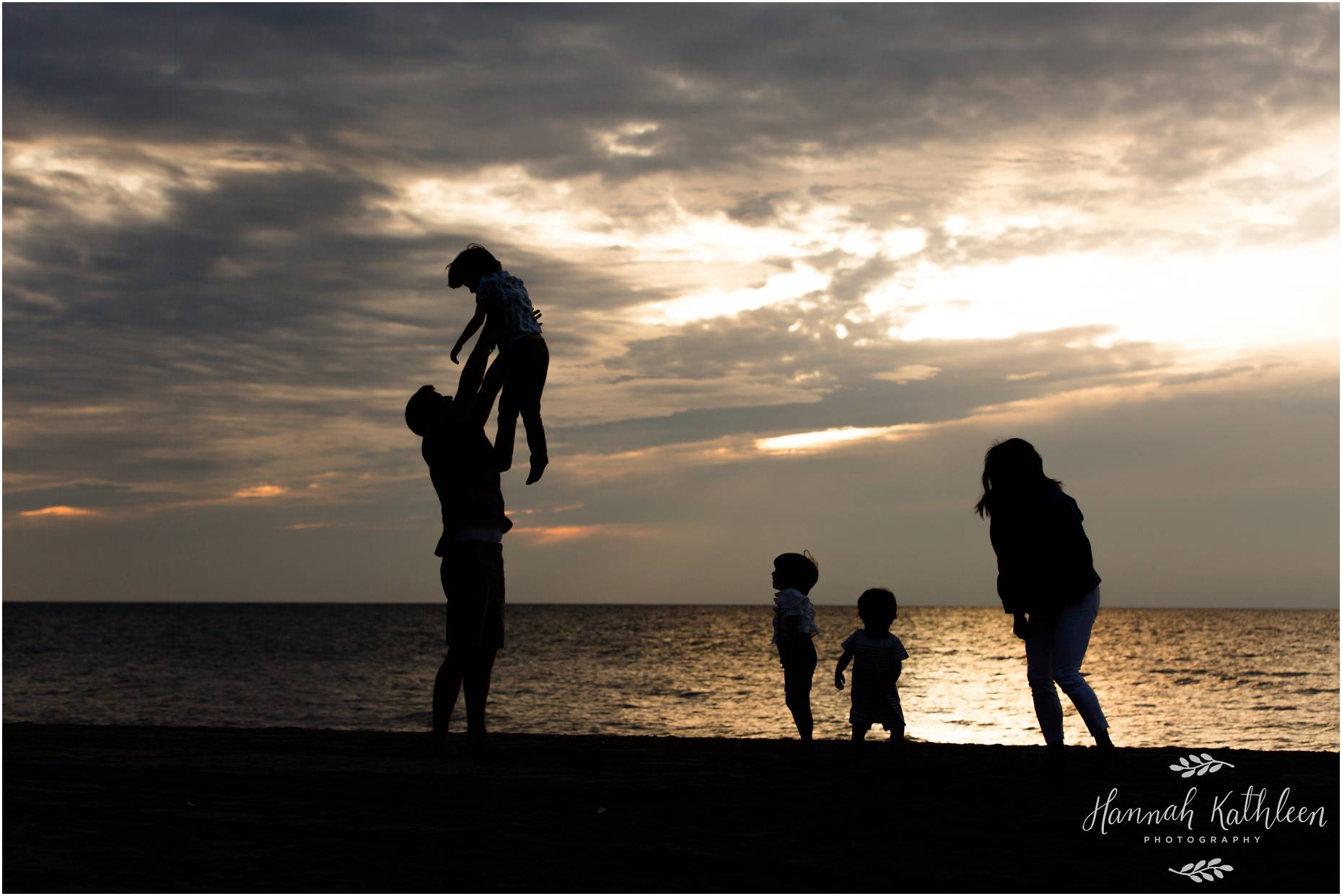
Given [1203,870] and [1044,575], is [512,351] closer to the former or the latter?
[1044,575]

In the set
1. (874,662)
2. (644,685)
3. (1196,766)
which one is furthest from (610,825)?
(644,685)

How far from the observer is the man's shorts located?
649 centimetres

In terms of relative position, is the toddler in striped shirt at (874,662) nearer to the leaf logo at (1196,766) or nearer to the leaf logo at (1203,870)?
the leaf logo at (1196,766)

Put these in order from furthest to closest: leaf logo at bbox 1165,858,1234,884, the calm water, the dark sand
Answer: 1. the calm water
2. leaf logo at bbox 1165,858,1234,884
3. the dark sand

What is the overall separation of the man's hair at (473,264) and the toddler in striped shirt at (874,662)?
Answer: 11.9ft

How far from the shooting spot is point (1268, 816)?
5.06 metres

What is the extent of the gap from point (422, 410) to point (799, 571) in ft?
11.6

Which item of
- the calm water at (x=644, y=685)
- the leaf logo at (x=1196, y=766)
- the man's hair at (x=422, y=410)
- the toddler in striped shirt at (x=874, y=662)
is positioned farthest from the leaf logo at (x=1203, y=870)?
the calm water at (x=644, y=685)

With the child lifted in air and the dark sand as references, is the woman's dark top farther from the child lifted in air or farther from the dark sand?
the child lifted in air

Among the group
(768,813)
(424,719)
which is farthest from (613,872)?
(424,719)

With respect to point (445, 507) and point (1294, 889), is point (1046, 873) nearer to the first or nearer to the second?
point (1294, 889)

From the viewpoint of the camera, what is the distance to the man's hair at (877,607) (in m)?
8.31

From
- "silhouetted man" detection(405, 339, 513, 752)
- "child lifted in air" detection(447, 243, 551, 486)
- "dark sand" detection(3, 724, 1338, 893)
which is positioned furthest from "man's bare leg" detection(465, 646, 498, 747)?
"child lifted in air" detection(447, 243, 551, 486)

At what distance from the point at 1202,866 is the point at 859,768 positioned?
108 inches
